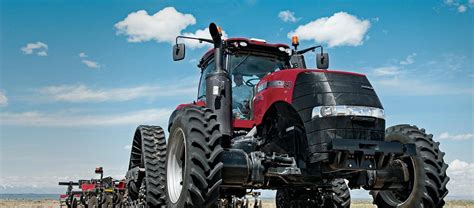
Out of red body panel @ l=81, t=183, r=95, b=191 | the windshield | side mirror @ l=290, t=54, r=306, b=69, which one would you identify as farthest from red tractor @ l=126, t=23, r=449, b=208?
red body panel @ l=81, t=183, r=95, b=191

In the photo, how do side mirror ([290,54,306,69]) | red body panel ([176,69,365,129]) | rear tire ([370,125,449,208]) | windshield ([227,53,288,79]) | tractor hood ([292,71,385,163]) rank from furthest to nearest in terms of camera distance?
side mirror ([290,54,306,69])
windshield ([227,53,288,79])
red body panel ([176,69,365,129])
rear tire ([370,125,449,208])
tractor hood ([292,71,385,163])

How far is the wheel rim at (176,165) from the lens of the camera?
6590 millimetres

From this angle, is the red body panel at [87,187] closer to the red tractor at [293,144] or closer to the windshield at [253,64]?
the red tractor at [293,144]

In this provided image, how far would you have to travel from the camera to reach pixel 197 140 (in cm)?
581

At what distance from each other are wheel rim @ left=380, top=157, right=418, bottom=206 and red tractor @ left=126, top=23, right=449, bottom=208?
0.6 inches

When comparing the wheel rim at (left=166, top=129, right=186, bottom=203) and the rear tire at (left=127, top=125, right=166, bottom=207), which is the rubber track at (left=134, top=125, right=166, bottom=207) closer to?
the rear tire at (left=127, top=125, right=166, bottom=207)

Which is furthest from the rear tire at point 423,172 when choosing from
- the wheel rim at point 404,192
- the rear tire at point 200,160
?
the rear tire at point 200,160

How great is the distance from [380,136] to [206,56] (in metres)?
3.87

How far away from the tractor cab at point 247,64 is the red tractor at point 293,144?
4 centimetres

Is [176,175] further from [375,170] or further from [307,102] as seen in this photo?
[375,170]

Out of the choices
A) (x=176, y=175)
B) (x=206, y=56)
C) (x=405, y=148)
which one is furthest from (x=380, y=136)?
(x=206, y=56)

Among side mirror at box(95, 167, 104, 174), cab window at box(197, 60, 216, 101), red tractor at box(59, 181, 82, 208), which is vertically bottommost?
red tractor at box(59, 181, 82, 208)

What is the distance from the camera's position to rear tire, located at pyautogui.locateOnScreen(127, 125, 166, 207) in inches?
304

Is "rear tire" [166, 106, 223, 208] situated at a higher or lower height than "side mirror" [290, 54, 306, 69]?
lower
